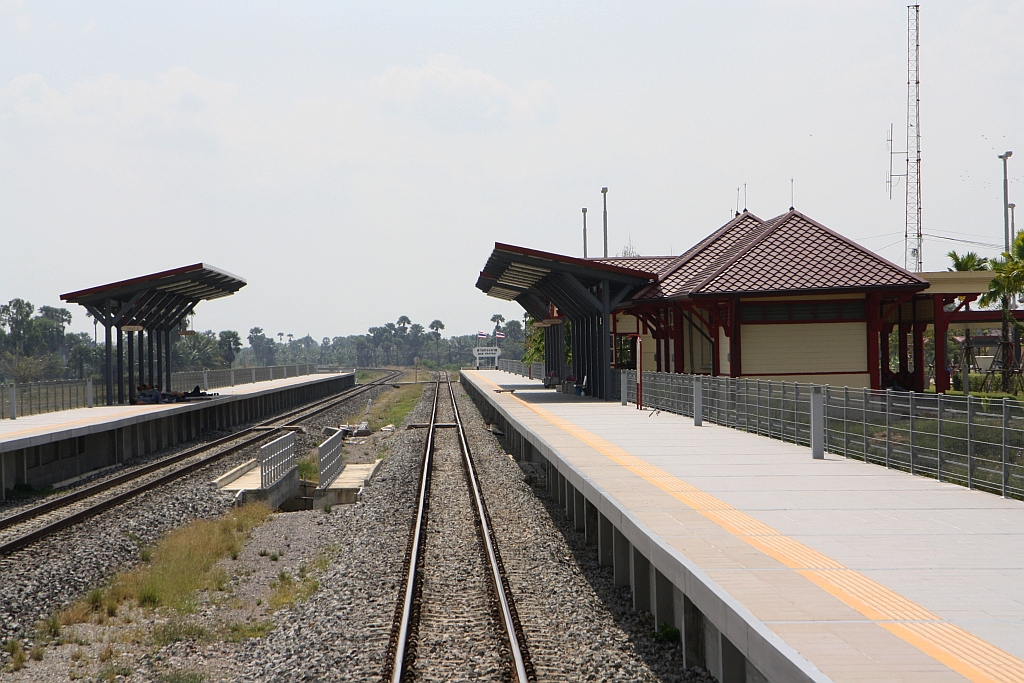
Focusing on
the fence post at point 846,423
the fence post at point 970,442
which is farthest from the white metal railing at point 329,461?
the fence post at point 970,442

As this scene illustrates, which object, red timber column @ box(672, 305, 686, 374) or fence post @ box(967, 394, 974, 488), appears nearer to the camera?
fence post @ box(967, 394, 974, 488)

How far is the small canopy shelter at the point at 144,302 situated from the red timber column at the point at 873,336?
65.0 feet

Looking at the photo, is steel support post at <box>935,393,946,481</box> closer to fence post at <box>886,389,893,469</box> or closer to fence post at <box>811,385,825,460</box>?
fence post at <box>886,389,893,469</box>

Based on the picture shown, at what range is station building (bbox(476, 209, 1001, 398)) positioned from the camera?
26.2m

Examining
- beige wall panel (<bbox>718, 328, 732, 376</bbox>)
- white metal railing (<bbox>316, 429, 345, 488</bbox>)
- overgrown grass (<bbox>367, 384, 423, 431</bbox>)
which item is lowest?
overgrown grass (<bbox>367, 384, 423, 431</bbox>)

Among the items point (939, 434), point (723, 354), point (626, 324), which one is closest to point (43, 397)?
point (723, 354)

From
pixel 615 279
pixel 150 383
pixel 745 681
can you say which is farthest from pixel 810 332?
pixel 150 383

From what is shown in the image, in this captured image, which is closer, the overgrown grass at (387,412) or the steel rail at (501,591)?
the steel rail at (501,591)

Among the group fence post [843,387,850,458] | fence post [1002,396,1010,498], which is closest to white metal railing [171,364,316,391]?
fence post [843,387,850,458]

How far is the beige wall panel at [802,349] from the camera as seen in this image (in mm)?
26297

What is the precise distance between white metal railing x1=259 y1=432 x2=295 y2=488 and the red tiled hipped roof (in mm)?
11267

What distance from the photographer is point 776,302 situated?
26.6m

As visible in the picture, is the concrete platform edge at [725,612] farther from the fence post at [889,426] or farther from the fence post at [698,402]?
the fence post at [698,402]

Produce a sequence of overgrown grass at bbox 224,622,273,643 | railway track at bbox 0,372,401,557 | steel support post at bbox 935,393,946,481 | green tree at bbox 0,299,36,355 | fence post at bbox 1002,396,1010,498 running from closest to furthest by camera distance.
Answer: overgrown grass at bbox 224,622,273,643, fence post at bbox 1002,396,1010,498, steel support post at bbox 935,393,946,481, railway track at bbox 0,372,401,557, green tree at bbox 0,299,36,355
